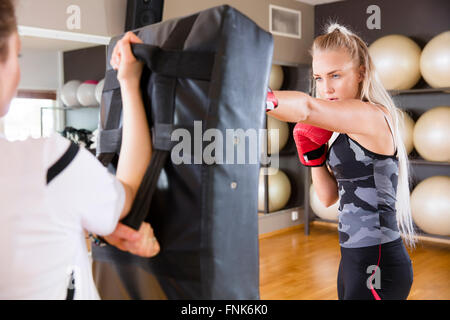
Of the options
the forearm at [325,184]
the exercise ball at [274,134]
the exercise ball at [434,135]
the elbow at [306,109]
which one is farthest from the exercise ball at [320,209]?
the elbow at [306,109]

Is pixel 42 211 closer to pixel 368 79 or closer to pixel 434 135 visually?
pixel 368 79

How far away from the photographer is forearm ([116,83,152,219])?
969mm

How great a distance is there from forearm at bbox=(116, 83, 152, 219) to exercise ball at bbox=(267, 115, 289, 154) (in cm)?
421

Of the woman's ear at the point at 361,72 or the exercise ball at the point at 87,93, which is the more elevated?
the exercise ball at the point at 87,93

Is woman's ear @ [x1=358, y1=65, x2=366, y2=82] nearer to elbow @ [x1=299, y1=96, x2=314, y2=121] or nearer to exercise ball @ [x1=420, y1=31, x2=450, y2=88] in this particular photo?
elbow @ [x1=299, y1=96, x2=314, y2=121]

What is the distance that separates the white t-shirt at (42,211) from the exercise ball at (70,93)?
4.05 metres

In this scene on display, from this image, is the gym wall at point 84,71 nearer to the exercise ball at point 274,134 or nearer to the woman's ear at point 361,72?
the exercise ball at point 274,134

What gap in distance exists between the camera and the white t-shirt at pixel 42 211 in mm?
765

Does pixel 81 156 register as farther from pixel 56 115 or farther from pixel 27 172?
pixel 56 115

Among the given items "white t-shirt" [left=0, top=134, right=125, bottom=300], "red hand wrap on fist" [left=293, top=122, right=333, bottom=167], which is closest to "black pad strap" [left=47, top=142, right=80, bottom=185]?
"white t-shirt" [left=0, top=134, right=125, bottom=300]

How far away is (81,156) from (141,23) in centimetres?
331

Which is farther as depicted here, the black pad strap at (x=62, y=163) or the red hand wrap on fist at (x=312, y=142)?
the red hand wrap on fist at (x=312, y=142)

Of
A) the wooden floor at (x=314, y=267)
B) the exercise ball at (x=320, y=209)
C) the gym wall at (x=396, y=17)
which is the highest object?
the gym wall at (x=396, y=17)
